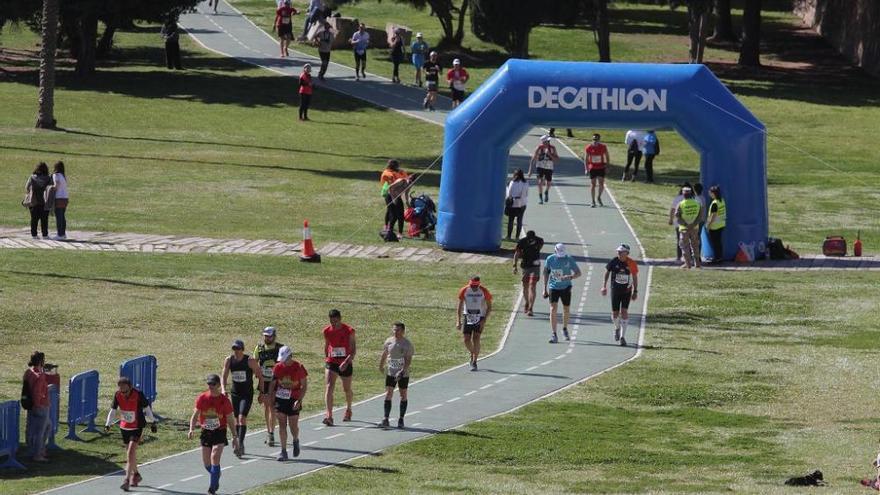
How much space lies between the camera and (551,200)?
43.5m

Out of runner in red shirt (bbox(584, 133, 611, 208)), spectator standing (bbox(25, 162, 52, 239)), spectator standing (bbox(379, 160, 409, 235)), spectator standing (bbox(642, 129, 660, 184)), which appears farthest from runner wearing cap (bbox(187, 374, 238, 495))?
spectator standing (bbox(642, 129, 660, 184))

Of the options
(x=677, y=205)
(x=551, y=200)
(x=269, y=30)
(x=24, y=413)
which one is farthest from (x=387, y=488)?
(x=269, y=30)

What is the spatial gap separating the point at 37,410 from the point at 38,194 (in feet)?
50.4

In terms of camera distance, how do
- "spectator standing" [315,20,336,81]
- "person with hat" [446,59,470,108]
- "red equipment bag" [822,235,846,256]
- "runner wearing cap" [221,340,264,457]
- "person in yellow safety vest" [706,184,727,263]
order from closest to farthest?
1. "runner wearing cap" [221,340,264,457]
2. "person in yellow safety vest" [706,184,727,263]
3. "red equipment bag" [822,235,846,256]
4. "person with hat" [446,59,470,108]
5. "spectator standing" [315,20,336,81]

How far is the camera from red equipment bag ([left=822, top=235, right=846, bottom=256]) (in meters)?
36.8

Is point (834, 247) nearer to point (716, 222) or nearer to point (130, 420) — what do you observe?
point (716, 222)

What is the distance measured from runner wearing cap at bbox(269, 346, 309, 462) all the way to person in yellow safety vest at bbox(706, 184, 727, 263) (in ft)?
52.9

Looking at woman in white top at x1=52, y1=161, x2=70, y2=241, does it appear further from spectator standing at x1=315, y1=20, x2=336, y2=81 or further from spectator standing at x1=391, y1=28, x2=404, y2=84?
spectator standing at x1=391, y1=28, x2=404, y2=84

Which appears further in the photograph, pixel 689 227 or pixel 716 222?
pixel 716 222

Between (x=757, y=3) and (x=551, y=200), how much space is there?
27.4 metres

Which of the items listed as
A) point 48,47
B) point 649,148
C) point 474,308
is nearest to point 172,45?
point 48,47

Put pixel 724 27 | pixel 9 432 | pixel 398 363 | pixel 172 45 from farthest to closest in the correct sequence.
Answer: pixel 724 27, pixel 172 45, pixel 398 363, pixel 9 432

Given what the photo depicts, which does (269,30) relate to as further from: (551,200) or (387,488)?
(387,488)

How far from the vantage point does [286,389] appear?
69.4 feet
